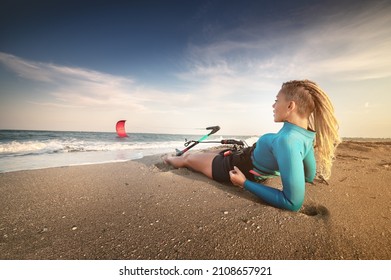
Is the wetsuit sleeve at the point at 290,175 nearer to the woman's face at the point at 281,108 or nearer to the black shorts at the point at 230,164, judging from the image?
the woman's face at the point at 281,108

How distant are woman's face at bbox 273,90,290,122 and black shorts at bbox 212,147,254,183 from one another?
510 millimetres

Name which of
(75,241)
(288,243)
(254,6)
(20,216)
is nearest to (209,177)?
(288,243)

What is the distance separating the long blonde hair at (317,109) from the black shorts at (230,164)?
61 cm

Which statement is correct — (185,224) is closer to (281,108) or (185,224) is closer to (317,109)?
(281,108)

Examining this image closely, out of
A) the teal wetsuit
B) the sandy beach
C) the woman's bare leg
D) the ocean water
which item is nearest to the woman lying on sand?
Result: the teal wetsuit

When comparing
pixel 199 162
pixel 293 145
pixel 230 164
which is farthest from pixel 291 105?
pixel 199 162

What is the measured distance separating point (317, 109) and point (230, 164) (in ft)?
3.00

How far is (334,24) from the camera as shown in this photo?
4.93 ft

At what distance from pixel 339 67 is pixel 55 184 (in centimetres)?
315

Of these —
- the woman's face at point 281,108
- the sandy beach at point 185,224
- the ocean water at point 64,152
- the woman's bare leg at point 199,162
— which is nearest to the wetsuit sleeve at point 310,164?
the sandy beach at point 185,224

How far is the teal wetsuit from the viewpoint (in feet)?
3.76

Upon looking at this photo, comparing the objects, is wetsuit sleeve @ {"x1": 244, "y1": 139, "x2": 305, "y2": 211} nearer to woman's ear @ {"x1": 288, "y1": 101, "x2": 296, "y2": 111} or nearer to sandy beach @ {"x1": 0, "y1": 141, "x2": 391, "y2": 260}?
sandy beach @ {"x1": 0, "y1": 141, "x2": 391, "y2": 260}

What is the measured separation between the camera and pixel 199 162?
231 centimetres

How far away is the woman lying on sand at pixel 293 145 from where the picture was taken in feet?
3.82
